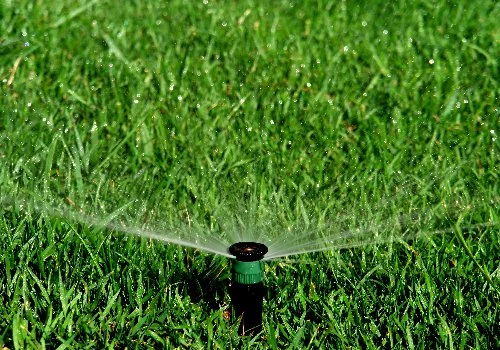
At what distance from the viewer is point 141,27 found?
4219mm

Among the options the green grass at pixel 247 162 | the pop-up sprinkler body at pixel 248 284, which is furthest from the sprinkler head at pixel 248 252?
the green grass at pixel 247 162

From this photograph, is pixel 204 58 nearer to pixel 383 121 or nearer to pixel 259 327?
pixel 383 121

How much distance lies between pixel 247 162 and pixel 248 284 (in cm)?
111

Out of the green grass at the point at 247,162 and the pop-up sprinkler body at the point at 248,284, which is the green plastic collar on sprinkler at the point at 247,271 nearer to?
the pop-up sprinkler body at the point at 248,284

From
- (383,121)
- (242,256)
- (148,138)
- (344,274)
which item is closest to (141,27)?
(148,138)

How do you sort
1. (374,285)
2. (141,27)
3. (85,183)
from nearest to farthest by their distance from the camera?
(374,285)
(85,183)
(141,27)

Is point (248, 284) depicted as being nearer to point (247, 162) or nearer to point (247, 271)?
point (247, 271)

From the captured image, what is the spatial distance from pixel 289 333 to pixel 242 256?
41cm

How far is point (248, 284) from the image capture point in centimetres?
199

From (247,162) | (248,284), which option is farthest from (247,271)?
(247,162)

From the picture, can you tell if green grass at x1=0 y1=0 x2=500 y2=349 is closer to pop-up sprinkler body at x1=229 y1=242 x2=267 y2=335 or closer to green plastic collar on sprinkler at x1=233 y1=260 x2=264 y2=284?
pop-up sprinkler body at x1=229 y1=242 x2=267 y2=335

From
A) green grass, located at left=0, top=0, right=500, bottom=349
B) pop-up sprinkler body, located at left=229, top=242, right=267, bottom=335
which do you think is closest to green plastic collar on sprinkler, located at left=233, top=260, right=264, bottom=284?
pop-up sprinkler body, located at left=229, top=242, right=267, bottom=335

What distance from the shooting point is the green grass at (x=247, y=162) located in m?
2.23

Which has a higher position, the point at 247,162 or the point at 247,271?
the point at 247,162
